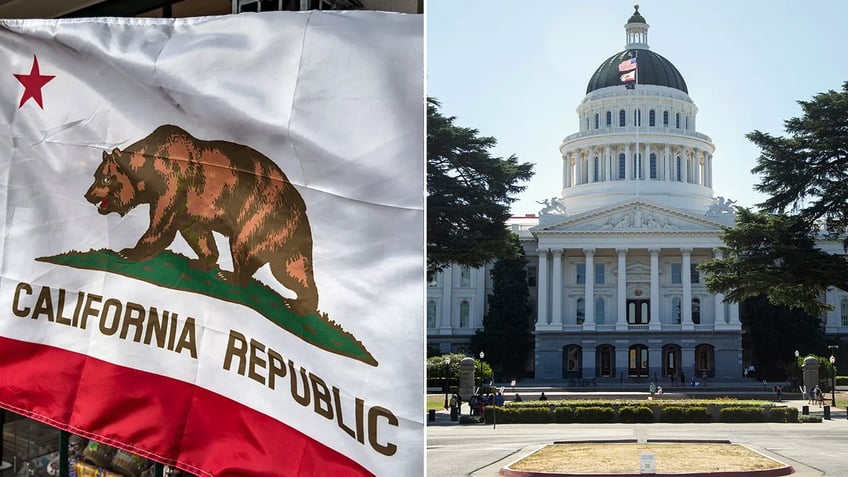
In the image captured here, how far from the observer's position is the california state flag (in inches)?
152

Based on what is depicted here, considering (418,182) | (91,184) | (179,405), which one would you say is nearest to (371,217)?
(418,182)

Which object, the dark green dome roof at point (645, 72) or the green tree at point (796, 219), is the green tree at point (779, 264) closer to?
the green tree at point (796, 219)

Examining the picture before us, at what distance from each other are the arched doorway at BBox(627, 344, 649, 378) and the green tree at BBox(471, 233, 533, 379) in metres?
7.99

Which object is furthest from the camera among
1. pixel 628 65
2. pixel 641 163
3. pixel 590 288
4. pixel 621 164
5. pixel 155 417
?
pixel 621 164

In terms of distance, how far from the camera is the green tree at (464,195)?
3312 cm

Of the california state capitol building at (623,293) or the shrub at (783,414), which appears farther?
the california state capitol building at (623,293)

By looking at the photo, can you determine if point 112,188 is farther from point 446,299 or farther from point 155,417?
point 446,299

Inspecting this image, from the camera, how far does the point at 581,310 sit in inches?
A: 3017

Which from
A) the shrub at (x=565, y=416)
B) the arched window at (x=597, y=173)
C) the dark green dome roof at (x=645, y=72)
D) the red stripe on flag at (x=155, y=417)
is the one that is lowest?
the shrub at (x=565, y=416)

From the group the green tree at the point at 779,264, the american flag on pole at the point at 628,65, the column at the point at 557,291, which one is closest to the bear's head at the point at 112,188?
the green tree at the point at 779,264

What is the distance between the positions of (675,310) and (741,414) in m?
43.9

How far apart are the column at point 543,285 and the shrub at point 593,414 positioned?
39.9 m

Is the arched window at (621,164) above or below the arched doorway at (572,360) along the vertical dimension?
above

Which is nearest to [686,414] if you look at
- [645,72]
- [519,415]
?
[519,415]
